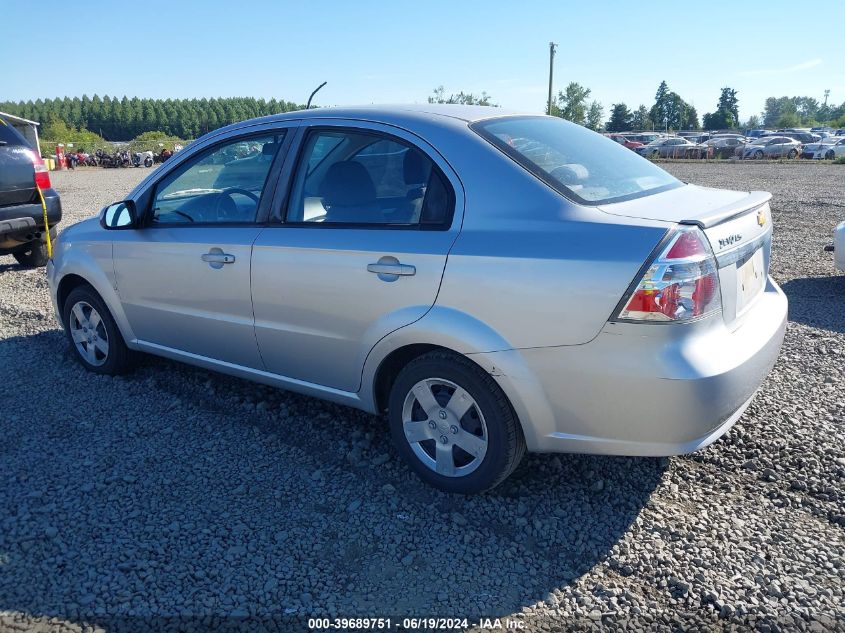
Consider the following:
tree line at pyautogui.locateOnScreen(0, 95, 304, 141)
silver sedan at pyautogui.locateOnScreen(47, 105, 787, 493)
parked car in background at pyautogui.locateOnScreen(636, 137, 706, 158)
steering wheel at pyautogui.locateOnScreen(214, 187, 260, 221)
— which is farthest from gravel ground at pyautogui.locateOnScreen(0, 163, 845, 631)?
tree line at pyautogui.locateOnScreen(0, 95, 304, 141)

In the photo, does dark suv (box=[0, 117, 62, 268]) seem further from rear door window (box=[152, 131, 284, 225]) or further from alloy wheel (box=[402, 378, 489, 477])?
alloy wheel (box=[402, 378, 489, 477])

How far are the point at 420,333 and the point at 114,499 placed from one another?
5.49 feet

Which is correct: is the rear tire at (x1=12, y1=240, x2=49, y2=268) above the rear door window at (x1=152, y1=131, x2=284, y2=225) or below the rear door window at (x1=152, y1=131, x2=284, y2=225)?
below

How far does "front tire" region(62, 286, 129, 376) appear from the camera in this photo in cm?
469

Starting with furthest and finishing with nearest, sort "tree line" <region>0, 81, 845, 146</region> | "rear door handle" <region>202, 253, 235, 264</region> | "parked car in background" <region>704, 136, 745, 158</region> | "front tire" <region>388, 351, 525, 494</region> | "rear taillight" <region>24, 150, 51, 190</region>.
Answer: "tree line" <region>0, 81, 845, 146</region> → "parked car in background" <region>704, 136, 745, 158</region> → "rear taillight" <region>24, 150, 51, 190</region> → "rear door handle" <region>202, 253, 235, 264</region> → "front tire" <region>388, 351, 525, 494</region>

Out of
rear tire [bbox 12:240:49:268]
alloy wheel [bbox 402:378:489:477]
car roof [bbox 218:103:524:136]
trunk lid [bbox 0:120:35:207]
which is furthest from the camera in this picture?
rear tire [bbox 12:240:49:268]

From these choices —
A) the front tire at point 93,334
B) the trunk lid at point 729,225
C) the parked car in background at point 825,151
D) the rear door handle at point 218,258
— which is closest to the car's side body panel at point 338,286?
the rear door handle at point 218,258

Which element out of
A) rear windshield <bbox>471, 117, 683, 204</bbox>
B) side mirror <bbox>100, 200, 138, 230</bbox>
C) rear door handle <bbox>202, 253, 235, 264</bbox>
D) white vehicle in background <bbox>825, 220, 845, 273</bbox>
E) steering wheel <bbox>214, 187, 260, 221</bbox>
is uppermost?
rear windshield <bbox>471, 117, 683, 204</bbox>

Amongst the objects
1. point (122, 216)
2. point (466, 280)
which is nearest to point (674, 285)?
point (466, 280)

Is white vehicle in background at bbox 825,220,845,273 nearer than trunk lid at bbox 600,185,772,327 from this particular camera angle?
No

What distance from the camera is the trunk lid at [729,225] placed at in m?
2.71

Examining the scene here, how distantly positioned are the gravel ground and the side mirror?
1.11 metres

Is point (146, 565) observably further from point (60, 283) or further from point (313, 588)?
point (60, 283)

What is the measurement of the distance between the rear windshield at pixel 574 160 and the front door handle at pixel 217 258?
4.99 ft
